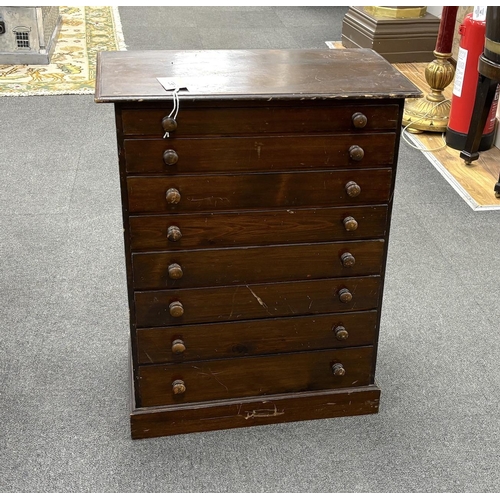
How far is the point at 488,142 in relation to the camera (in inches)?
184

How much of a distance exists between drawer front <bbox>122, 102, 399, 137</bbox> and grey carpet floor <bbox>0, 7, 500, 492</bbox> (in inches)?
41.5

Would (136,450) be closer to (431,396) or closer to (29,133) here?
(431,396)

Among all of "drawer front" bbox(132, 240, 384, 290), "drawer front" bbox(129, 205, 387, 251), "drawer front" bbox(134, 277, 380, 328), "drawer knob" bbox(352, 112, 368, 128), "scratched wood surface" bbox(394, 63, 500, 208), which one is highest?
"drawer knob" bbox(352, 112, 368, 128)

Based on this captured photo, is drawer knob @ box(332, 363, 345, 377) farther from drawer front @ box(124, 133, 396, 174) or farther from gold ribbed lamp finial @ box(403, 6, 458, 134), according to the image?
gold ribbed lamp finial @ box(403, 6, 458, 134)

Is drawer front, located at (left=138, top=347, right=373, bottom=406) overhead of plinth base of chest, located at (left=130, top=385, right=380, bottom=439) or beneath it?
overhead

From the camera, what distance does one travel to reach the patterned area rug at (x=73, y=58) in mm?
5508

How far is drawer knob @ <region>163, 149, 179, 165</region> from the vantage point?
1995mm

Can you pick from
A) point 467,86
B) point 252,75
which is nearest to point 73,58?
point 467,86

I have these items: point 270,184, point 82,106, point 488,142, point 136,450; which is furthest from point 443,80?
point 136,450

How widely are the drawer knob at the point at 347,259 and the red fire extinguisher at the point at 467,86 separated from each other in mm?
2614

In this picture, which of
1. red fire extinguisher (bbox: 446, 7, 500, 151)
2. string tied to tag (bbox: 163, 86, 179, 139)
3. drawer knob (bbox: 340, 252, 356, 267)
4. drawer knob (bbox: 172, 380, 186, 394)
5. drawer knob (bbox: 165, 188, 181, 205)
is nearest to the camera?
string tied to tag (bbox: 163, 86, 179, 139)

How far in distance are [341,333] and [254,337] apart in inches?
11.2

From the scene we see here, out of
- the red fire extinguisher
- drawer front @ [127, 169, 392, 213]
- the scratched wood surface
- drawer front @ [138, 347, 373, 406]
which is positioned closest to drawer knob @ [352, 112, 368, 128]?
drawer front @ [127, 169, 392, 213]

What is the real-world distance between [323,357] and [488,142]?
109 inches
